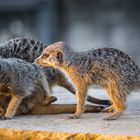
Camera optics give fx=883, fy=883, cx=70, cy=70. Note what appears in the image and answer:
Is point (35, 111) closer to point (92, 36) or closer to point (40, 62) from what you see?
point (40, 62)

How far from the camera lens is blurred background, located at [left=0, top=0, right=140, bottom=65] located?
47.3 ft

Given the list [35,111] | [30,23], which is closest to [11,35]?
[30,23]

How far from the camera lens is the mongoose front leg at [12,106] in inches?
241

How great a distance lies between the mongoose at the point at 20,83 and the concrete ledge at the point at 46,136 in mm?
398

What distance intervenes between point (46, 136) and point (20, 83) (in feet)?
2.51

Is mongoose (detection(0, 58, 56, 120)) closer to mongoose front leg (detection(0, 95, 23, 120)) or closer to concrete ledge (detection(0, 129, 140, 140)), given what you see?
mongoose front leg (detection(0, 95, 23, 120))

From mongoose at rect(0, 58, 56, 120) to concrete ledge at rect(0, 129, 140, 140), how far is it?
1.31 feet

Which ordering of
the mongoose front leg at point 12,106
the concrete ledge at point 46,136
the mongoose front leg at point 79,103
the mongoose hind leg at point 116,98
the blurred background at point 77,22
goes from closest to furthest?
1. the concrete ledge at point 46,136
2. the mongoose hind leg at point 116,98
3. the mongoose front leg at point 79,103
4. the mongoose front leg at point 12,106
5. the blurred background at point 77,22

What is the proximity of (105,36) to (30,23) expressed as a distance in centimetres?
182

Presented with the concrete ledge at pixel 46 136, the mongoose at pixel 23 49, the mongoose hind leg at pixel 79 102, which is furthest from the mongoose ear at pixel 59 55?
the mongoose at pixel 23 49

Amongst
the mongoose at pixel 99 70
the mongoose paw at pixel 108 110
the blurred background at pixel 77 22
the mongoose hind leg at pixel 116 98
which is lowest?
the blurred background at pixel 77 22

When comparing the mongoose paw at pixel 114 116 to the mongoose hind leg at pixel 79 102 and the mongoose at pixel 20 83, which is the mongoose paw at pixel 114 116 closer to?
the mongoose hind leg at pixel 79 102

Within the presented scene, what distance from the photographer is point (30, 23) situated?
1571cm

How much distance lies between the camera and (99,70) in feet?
19.4
